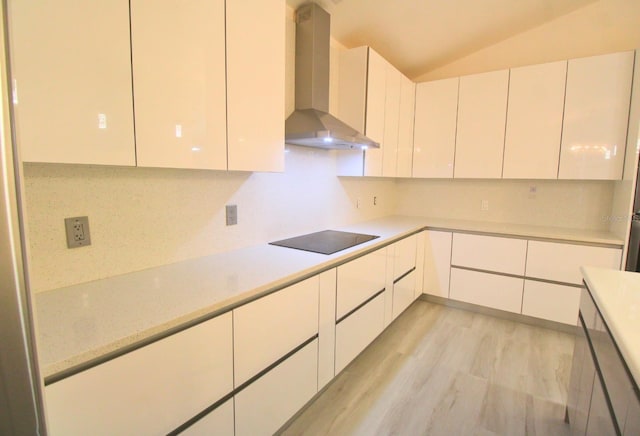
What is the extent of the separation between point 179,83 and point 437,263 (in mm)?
2906

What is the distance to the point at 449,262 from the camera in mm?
3205

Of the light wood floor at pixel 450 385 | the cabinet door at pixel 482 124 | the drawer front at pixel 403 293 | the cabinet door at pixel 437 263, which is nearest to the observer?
the light wood floor at pixel 450 385

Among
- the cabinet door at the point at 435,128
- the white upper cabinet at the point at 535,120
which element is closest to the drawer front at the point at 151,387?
the cabinet door at the point at 435,128

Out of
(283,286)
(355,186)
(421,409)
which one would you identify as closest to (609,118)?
(355,186)

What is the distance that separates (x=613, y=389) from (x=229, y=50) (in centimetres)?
193

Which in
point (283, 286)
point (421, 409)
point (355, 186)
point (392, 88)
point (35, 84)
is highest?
point (392, 88)

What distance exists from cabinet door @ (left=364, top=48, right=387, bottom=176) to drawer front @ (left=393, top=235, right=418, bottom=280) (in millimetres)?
686

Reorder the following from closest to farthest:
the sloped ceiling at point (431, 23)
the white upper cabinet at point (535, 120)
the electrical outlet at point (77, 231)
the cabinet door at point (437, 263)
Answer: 1. the electrical outlet at point (77, 231)
2. the sloped ceiling at point (431, 23)
3. the white upper cabinet at point (535, 120)
4. the cabinet door at point (437, 263)

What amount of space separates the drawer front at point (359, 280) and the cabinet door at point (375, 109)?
86cm

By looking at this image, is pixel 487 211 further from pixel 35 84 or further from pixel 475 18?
pixel 35 84

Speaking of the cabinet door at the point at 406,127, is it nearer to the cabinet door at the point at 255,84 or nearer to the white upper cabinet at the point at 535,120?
the white upper cabinet at the point at 535,120

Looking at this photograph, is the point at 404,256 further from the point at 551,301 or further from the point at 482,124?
the point at 482,124

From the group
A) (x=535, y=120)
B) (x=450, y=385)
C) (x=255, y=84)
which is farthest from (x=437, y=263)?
(x=255, y=84)

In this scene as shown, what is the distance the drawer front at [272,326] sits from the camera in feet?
4.16
